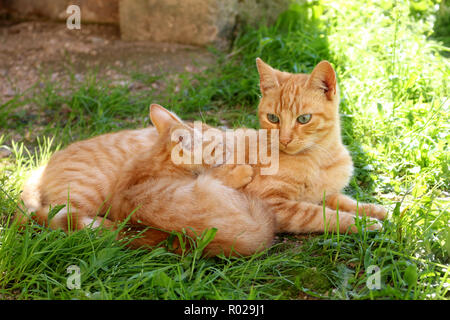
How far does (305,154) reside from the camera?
10.00 ft

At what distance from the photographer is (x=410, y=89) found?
4.05m

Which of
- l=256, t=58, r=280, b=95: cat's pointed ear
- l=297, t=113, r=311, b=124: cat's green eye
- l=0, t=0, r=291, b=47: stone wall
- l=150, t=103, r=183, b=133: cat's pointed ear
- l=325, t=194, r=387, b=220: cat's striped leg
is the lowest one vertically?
l=325, t=194, r=387, b=220: cat's striped leg

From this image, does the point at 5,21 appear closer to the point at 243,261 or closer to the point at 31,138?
the point at 31,138

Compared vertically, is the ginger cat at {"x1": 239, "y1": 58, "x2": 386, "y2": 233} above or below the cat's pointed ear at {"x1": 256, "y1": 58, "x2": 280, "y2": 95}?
below

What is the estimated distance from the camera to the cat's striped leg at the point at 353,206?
2.84 metres

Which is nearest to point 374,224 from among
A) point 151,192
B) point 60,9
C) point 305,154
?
point 305,154

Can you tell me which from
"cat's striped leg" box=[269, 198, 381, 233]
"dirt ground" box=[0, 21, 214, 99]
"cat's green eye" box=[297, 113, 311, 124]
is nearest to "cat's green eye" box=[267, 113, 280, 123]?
"cat's green eye" box=[297, 113, 311, 124]

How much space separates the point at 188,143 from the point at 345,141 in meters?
1.41

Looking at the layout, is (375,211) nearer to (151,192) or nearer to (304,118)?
(304,118)

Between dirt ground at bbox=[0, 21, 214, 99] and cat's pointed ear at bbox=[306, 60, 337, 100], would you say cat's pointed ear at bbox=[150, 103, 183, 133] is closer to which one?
cat's pointed ear at bbox=[306, 60, 337, 100]

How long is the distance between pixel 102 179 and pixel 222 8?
2746 mm

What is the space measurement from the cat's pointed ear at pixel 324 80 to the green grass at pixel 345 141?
74 cm

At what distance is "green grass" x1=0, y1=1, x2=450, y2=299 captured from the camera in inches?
90.7
